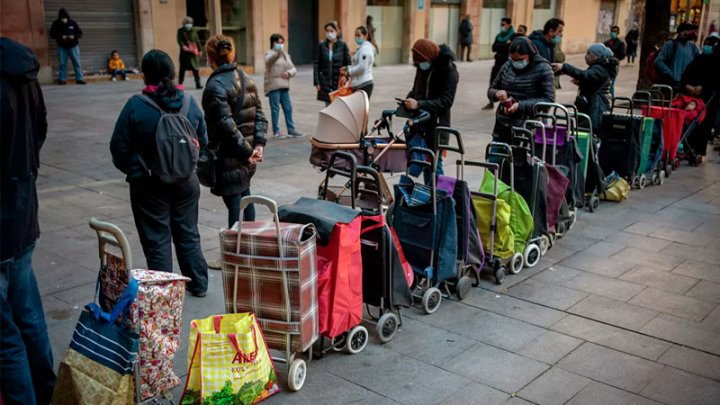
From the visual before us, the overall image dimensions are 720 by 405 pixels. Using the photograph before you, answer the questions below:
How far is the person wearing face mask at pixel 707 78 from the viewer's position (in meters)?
10.1

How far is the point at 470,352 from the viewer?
467cm

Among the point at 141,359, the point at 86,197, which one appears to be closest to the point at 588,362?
the point at 141,359

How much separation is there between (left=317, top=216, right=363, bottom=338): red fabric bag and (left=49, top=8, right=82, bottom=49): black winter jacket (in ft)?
50.1

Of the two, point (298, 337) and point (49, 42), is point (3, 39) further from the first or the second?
point (49, 42)

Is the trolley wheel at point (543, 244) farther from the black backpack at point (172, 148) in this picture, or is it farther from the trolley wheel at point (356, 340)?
the black backpack at point (172, 148)

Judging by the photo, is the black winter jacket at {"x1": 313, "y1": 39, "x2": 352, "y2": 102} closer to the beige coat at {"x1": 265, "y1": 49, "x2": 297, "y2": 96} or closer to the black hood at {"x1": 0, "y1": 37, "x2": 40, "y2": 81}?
the beige coat at {"x1": 265, "y1": 49, "x2": 297, "y2": 96}

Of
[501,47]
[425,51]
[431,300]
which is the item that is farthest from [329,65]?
[431,300]

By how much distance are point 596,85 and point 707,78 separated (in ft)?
8.86

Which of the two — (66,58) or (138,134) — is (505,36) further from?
(138,134)

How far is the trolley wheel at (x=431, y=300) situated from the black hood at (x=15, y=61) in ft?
9.93

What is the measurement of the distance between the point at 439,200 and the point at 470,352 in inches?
43.9

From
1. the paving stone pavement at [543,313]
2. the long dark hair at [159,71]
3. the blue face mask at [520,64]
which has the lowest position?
the paving stone pavement at [543,313]

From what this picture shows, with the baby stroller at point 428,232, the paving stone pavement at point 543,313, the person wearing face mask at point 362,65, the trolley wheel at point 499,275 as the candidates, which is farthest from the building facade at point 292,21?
the trolley wheel at point 499,275

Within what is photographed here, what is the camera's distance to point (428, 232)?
5.16 metres
